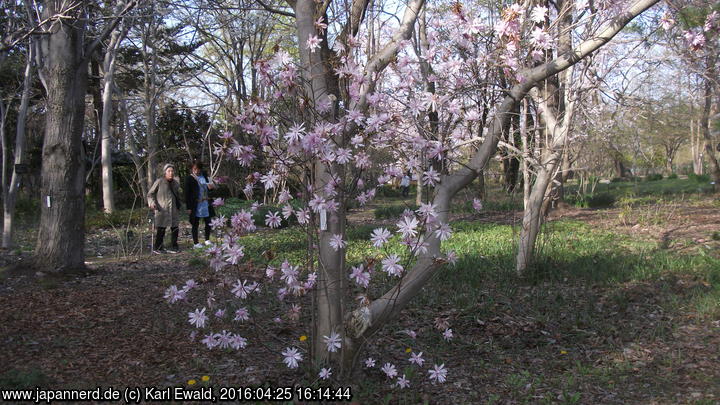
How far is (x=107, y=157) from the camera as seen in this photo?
15.9m

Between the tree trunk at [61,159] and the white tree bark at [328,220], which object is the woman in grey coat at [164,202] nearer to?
the tree trunk at [61,159]

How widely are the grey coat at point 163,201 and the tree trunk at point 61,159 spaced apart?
2.04 meters

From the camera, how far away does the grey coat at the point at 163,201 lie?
8125 mm

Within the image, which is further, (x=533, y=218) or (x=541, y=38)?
(x=533, y=218)

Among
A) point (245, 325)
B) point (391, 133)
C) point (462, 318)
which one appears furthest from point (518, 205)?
point (391, 133)

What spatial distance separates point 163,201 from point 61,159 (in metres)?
2.25

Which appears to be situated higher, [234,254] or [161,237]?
[234,254]

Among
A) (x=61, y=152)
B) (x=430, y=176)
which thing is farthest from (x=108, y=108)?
(x=430, y=176)

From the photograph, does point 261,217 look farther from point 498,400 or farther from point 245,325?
point 498,400

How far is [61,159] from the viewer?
5969mm

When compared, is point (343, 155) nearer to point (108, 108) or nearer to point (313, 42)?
point (313, 42)
